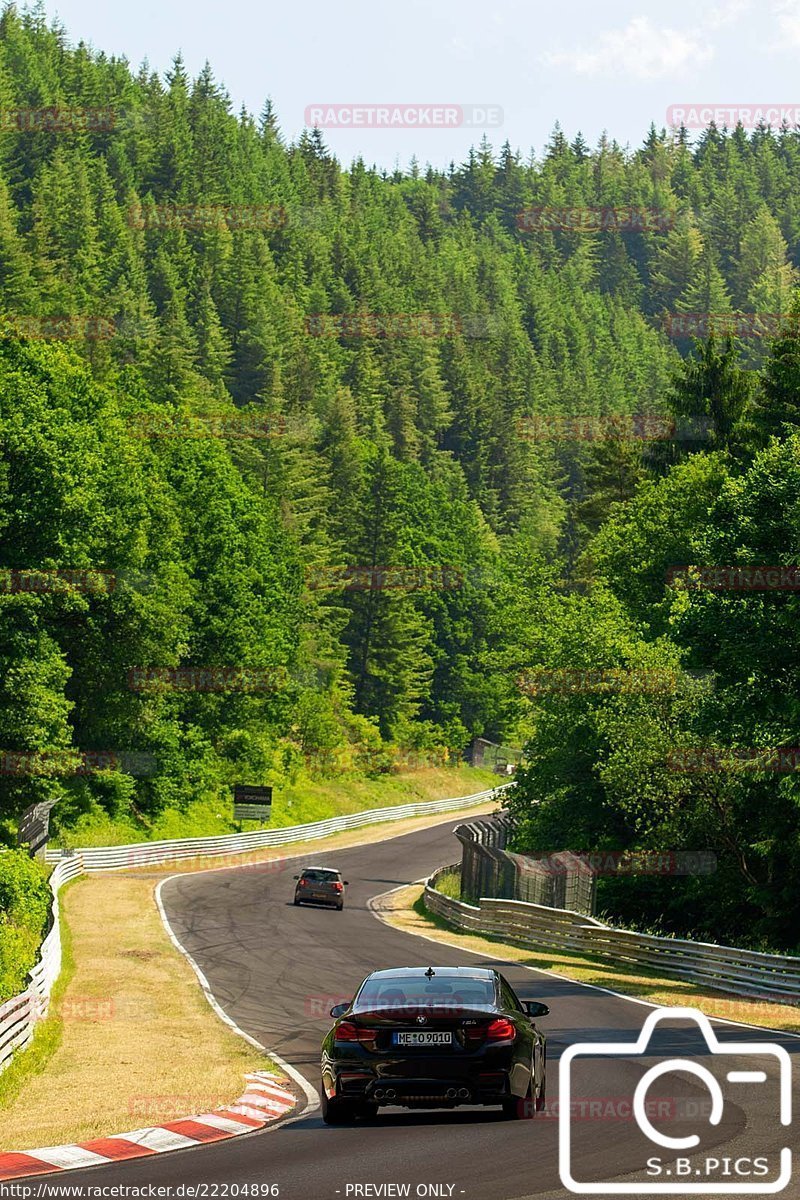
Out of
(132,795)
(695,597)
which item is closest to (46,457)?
(132,795)

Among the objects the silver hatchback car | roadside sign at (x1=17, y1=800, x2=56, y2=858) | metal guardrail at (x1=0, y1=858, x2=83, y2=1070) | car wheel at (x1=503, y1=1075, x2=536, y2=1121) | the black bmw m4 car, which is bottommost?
the silver hatchback car

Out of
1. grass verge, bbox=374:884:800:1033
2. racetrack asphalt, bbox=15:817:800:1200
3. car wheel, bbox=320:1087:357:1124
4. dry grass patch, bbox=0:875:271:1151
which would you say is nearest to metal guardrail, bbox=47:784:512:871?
grass verge, bbox=374:884:800:1033

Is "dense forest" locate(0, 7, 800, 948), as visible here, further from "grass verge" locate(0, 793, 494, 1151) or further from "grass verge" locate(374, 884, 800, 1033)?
"grass verge" locate(0, 793, 494, 1151)

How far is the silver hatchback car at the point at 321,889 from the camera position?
51.2m

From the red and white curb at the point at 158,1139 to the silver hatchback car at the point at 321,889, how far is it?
34.9 meters

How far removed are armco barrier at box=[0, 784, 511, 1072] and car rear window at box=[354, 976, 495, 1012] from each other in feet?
23.0

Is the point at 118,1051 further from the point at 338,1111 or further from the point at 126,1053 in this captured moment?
the point at 338,1111

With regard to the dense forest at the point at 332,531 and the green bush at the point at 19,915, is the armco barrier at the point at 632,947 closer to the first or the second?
the dense forest at the point at 332,531

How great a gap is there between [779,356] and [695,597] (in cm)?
2773

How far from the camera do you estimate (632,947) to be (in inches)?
1443

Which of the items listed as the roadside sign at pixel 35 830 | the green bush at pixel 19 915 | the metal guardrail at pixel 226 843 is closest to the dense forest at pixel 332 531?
the metal guardrail at pixel 226 843

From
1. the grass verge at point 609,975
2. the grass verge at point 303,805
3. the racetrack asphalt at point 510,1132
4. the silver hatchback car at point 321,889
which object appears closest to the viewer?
the racetrack asphalt at point 510,1132

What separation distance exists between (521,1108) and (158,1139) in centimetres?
312

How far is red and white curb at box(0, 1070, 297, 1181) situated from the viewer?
12.3 m
